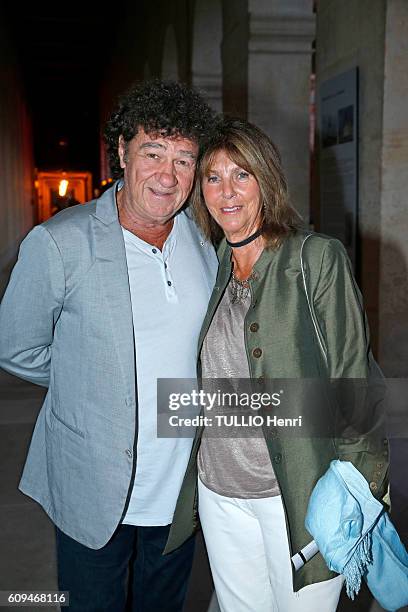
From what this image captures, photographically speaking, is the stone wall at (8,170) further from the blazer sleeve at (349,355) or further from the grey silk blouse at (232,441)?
the blazer sleeve at (349,355)

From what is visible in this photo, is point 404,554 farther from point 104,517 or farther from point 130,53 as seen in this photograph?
point 130,53

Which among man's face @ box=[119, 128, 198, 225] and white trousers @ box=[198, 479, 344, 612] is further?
man's face @ box=[119, 128, 198, 225]

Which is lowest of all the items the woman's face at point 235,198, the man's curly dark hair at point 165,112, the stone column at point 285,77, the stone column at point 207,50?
the woman's face at point 235,198

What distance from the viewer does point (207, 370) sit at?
1.86 metres

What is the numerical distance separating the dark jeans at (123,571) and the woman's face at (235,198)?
951 millimetres

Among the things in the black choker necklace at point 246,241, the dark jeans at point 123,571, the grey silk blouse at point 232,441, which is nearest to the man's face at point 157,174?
the black choker necklace at point 246,241

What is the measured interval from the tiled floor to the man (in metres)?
0.99

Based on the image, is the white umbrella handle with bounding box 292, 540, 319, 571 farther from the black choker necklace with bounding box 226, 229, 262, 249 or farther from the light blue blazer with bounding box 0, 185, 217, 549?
the black choker necklace with bounding box 226, 229, 262, 249

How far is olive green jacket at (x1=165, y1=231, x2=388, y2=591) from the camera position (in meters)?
1.67

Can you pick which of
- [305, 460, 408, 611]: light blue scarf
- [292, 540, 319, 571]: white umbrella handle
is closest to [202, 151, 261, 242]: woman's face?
[305, 460, 408, 611]: light blue scarf

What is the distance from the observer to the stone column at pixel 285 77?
6.25m

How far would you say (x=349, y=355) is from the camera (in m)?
1.67

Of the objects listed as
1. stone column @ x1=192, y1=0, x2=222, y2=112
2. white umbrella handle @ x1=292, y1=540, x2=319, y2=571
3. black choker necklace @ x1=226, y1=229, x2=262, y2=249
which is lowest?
white umbrella handle @ x1=292, y1=540, x2=319, y2=571

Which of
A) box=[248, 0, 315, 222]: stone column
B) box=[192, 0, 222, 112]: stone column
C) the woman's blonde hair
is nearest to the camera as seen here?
the woman's blonde hair
